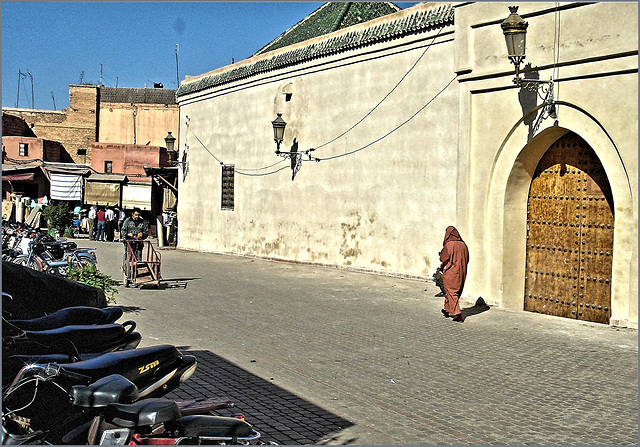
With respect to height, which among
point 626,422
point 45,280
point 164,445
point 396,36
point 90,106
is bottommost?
point 626,422

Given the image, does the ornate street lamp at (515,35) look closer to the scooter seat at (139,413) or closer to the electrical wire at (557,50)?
the electrical wire at (557,50)

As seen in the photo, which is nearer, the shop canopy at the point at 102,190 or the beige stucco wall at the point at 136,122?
the shop canopy at the point at 102,190

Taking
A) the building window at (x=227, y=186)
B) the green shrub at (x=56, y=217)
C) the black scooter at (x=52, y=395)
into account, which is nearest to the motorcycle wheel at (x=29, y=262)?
the black scooter at (x=52, y=395)

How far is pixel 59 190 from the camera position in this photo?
130 ft

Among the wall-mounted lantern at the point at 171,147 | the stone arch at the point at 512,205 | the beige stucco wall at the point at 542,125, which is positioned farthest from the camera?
the wall-mounted lantern at the point at 171,147

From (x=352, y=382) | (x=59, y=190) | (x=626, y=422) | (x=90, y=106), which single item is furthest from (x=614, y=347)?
(x=90, y=106)

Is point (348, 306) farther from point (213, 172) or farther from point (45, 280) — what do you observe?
point (213, 172)

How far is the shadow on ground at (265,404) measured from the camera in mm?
5543

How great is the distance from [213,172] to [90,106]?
3184 centimetres

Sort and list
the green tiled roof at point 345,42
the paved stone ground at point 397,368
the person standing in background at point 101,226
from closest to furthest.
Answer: the paved stone ground at point 397,368 → the green tiled roof at point 345,42 → the person standing in background at point 101,226

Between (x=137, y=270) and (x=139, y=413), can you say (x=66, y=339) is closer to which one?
(x=139, y=413)

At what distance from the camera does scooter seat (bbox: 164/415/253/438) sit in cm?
395

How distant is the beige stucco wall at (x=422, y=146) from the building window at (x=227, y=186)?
272 mm

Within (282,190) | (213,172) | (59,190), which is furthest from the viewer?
(59,190)
